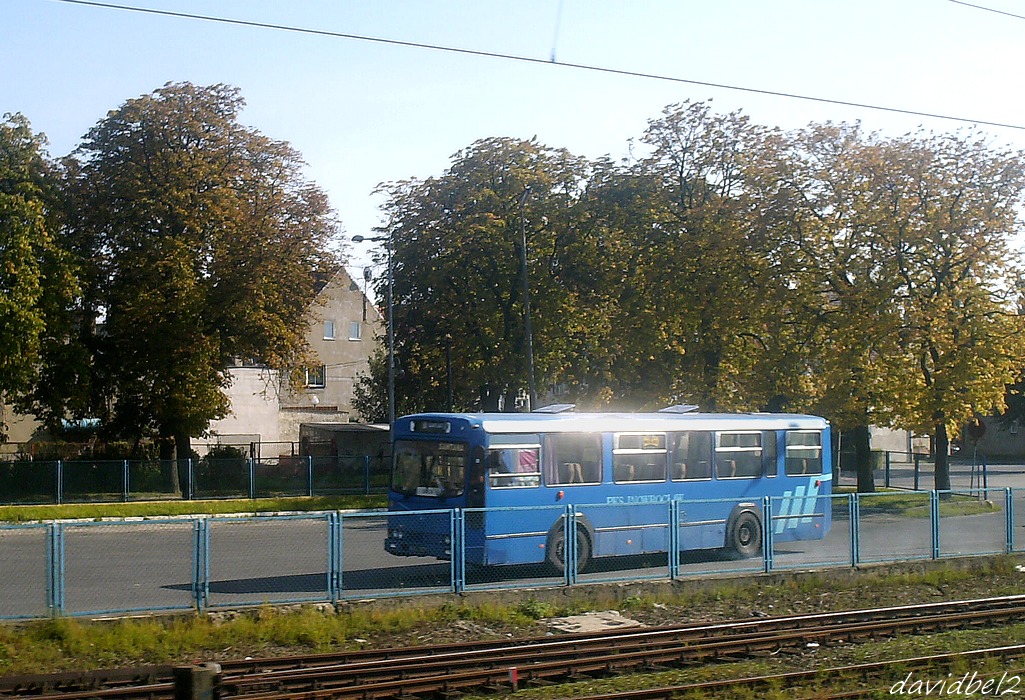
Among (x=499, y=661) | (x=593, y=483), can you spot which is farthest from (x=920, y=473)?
(x=499, y=661)

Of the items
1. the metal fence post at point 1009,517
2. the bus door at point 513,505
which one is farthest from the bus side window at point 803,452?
the bus door at point 513,505

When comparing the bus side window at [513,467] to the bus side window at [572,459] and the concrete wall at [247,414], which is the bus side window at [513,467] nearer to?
the bus side window at [572,459]

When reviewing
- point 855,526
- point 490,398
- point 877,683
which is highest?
point 490,398

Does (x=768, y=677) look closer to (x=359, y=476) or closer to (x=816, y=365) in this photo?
(x=816, y=365)

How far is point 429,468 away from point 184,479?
22.8 meters

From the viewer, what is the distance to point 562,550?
62.2 feet

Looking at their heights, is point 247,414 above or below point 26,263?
below

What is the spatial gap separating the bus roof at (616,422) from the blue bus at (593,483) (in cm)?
2

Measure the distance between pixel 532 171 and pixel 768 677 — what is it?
115 feet

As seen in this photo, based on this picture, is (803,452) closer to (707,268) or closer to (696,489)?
(696,489)

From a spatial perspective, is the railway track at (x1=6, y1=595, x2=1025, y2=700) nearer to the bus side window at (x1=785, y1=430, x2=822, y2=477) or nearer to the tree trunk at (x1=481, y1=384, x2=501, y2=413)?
the bus side window at (x1=785, y1=430, x2=822, y2=477)

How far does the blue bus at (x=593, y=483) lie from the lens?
18.7 m

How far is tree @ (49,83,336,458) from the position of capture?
40906 millimetres

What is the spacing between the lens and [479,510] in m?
Result: 18.0
